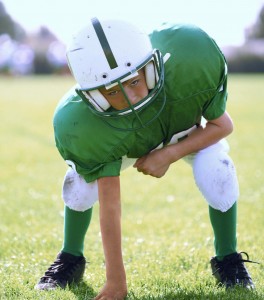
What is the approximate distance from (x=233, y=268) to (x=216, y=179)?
0.39 meters

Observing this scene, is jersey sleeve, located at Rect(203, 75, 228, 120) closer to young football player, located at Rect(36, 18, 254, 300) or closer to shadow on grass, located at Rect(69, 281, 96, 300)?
young football player, located at Rect(36, 18, 254, 300)

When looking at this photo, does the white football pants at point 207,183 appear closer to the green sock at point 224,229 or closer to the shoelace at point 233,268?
the green sock at point 224,229

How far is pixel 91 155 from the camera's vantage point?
95.2 inches

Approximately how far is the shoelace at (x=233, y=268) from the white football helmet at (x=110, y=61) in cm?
73

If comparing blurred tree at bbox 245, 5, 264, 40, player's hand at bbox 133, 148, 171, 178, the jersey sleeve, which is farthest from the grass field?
blurred tree at bbox 245, 5, 264, 40

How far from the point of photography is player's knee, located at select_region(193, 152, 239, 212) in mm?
2574

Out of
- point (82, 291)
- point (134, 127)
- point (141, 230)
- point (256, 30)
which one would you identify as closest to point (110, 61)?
point (134, 127)

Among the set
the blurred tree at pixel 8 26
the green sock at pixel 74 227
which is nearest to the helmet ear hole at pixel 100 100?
the green sock at pixel 74 227

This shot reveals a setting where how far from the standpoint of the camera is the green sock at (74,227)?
9.07 feet

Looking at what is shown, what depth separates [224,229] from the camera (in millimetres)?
2695


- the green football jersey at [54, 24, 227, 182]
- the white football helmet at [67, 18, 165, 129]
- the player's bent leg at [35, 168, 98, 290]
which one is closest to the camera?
the white football helmet at [67, 18, 165, 129]

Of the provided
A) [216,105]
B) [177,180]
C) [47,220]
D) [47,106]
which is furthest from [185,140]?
[47,106]

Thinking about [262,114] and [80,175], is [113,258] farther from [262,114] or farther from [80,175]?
[262,114]

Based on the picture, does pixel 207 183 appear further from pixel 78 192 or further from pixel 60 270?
pixel 60 270
